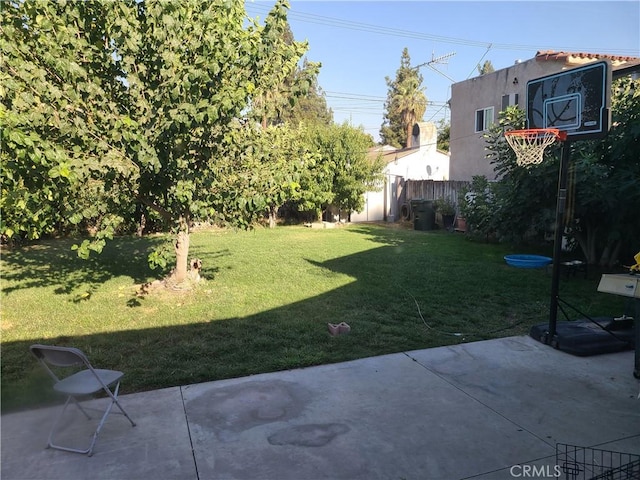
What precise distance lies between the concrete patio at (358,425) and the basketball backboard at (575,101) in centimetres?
249

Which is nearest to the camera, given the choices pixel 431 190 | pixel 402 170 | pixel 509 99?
pixel 509 99

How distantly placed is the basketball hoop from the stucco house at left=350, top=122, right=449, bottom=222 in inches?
542

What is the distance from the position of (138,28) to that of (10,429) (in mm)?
4447

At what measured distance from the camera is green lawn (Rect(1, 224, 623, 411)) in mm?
4727

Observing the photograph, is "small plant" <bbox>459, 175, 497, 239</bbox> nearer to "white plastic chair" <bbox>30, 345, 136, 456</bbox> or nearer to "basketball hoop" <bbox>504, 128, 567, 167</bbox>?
"basketball hoop" <bbox>504, 128, 567, 167</bbox>

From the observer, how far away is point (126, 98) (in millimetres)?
5844

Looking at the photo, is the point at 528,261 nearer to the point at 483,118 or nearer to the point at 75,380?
the point at 75,380

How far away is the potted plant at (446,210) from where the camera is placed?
57.7 feet

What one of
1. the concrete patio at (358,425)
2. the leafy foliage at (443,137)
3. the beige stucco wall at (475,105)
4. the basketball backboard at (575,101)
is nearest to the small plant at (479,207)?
the beige stucco wall at (475,105)

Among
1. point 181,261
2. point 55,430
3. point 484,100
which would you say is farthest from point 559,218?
point 484,100

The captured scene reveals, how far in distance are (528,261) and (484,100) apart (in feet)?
33.2

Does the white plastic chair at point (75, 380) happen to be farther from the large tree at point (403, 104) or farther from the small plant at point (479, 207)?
the large tree at point (403, 104)

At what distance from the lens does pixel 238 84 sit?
5957mm

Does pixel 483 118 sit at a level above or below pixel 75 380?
above
